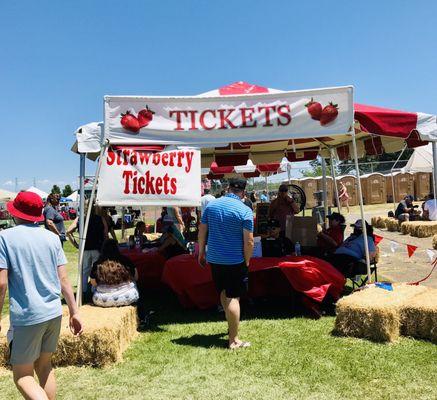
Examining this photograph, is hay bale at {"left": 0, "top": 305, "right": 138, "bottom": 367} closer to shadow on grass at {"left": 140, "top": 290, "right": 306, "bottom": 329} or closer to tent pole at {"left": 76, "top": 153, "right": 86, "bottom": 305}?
tent pole at {"left": 76, "top": 153, "right": 86, "bottom": 305}

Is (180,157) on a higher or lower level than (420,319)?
higher

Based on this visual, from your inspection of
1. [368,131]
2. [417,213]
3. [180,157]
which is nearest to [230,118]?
[180,157]

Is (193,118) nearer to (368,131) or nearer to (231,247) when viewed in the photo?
(231,247)

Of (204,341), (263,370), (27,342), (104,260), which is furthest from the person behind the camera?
(104,260)

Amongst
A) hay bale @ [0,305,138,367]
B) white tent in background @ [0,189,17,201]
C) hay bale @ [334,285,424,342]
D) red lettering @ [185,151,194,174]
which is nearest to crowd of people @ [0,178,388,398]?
red lettering @ [185,151,194,174]

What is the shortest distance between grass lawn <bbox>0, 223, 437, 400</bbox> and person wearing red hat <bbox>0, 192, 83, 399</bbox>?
101cm

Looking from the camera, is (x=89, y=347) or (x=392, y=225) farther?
(x=392, y=225)

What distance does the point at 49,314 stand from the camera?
2.82 meters

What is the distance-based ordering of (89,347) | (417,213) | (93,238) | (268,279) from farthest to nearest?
(417,213) < (93,238) < (268,279) < (89,347)

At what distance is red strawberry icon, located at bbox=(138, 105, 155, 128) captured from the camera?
554cm

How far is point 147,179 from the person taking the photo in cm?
545

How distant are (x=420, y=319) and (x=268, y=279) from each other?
1.93m

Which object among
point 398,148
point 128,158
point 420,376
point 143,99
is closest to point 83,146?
point 128,158

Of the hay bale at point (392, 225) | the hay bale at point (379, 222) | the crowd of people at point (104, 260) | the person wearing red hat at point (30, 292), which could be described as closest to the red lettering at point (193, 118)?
the crowd of people at point (104, 260)
